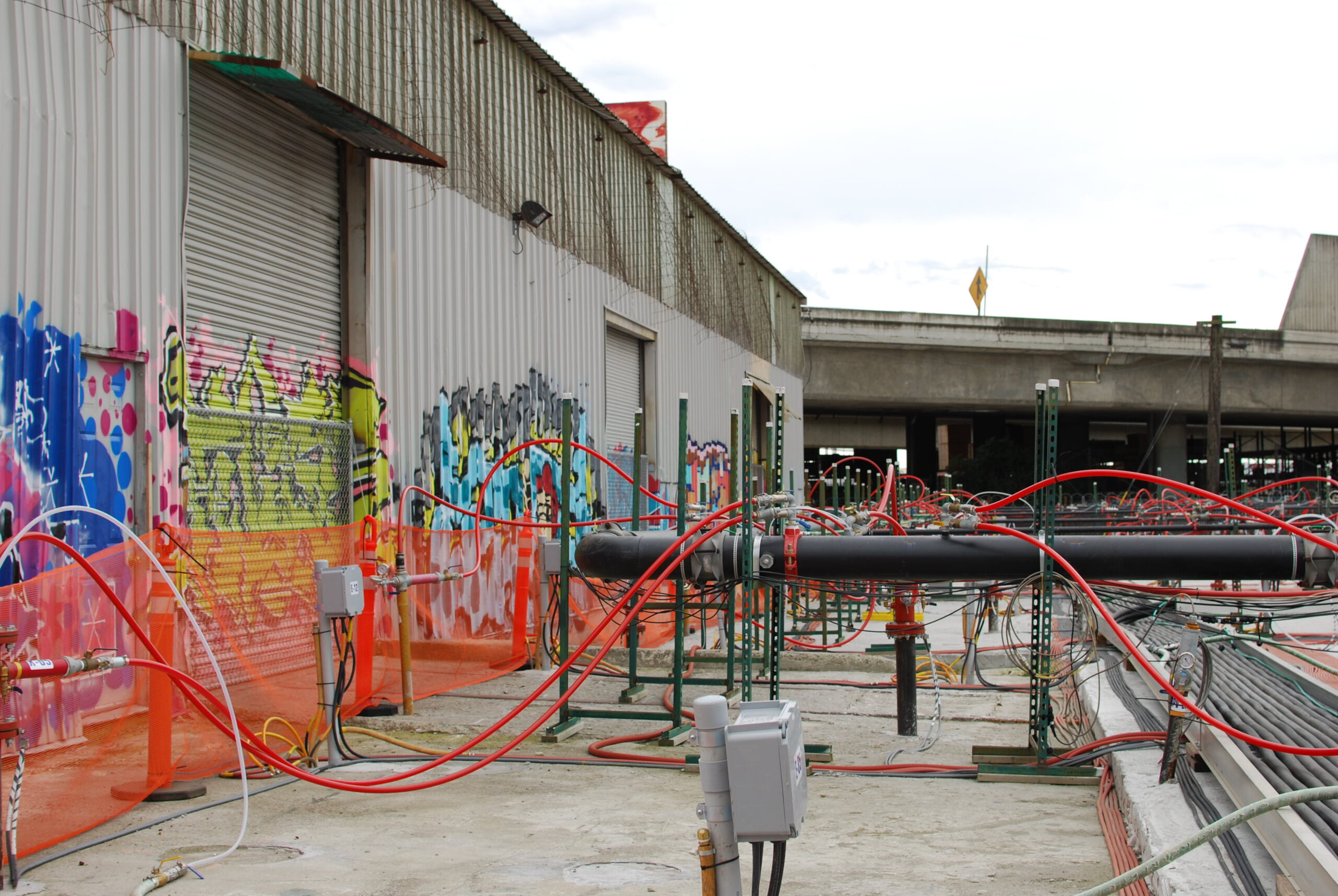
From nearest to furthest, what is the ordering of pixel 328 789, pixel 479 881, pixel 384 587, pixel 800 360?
pixel 479 881, pixel 328 789, pixel 384 587, pixel 800 360

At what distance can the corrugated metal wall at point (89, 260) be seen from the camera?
7520 millimetres

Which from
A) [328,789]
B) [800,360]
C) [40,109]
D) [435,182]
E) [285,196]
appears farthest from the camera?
[800,360]

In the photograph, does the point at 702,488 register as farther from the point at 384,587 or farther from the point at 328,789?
the point at 328,789

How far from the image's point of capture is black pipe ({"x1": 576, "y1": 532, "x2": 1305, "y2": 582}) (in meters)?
7.01

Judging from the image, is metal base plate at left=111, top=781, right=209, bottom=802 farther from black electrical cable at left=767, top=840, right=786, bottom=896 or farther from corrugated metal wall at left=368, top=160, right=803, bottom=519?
corrugated metal wall at left=368, top=160, right=803, bottom=519

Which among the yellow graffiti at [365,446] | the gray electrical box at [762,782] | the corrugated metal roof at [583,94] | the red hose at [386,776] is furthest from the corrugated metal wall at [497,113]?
the gray electrical box at [762,782]

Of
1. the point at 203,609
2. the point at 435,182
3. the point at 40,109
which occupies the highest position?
the point at 435,182

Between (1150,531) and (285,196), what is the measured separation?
7.96 metres

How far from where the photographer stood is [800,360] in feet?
116

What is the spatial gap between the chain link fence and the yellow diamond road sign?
35.4 metres

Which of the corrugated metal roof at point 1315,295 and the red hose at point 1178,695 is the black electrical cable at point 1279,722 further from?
the corrugated metal roof at point 1315,295

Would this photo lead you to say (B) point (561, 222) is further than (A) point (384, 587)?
Yes

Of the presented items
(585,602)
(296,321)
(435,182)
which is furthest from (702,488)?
(296,321)

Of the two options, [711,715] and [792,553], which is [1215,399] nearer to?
[792,553]
